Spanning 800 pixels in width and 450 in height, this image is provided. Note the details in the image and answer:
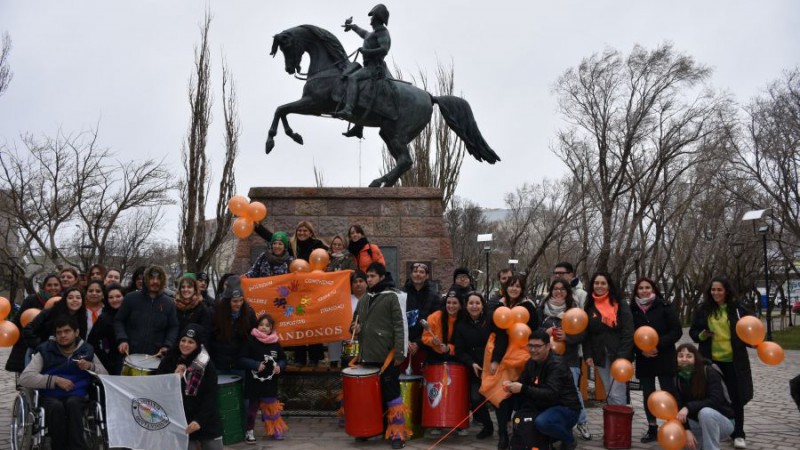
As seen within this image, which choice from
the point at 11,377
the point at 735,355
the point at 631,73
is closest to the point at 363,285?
the point at 735,355

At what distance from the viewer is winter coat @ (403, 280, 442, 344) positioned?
7.38m

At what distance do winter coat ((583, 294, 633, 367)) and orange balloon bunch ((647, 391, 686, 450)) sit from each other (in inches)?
36.7

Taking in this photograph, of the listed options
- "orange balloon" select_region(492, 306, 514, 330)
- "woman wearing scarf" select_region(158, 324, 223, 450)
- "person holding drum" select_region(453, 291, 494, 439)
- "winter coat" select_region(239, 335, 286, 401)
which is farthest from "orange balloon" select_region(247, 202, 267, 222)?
"orange balloon" select_region(492, 306, 514, 330)

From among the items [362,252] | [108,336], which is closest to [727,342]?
[362,252]

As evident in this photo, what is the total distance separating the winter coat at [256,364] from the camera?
6.84 metres

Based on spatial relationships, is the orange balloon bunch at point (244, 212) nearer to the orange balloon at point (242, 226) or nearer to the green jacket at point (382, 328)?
the orange balloon at point (242, 226)

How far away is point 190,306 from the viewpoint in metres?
7.00

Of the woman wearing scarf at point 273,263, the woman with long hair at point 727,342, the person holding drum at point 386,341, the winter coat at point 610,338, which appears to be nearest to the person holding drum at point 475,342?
the person holding drum at point 386,341

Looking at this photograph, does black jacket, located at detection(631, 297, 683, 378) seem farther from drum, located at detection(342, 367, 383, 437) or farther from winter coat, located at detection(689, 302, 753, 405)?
drum, located at detection(342, 367, 383, 437)

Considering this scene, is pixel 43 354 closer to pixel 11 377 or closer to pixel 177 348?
pixel 177 348

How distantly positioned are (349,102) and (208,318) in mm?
4513

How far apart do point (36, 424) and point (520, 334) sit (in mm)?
4084

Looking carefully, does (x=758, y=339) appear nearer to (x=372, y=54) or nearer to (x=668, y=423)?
(x=668, y=423)

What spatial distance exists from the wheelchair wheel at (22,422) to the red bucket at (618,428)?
497cm
